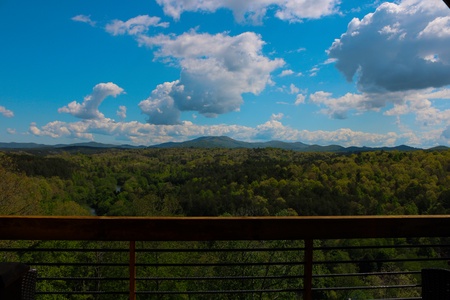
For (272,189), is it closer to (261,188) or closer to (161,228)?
(261,188)

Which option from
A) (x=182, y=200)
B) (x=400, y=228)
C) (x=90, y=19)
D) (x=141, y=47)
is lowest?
(x=182, y=200)

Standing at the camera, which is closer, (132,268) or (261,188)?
(132,268)

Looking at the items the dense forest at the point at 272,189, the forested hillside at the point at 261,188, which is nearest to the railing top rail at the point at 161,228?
the dense forest at the point at 272,189

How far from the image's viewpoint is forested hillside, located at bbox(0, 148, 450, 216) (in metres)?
38.9

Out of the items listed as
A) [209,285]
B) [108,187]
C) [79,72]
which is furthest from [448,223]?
[108,187]

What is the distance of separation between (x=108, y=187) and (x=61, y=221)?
5435 cm

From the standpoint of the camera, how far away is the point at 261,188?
162 ft

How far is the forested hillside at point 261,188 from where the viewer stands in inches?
1533

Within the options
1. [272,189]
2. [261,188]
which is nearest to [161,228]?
[272,189]

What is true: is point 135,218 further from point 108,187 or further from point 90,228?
point 108,187

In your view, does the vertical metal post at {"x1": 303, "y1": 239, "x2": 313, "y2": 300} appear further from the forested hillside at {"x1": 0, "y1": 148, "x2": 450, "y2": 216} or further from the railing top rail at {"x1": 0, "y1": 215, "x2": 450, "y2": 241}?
the forested hillside at {"x1": 0, "y1": 148, "x2": 450, "y2": 216}

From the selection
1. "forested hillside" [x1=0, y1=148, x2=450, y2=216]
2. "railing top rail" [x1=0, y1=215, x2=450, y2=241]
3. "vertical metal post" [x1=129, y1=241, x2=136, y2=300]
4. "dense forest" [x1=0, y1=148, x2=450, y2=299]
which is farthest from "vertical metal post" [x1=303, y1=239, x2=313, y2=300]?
"forested hillside" [x1=0, y1=148, x2=450, y2=216]

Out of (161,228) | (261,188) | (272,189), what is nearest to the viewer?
(161,228)

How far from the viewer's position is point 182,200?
4503 cm
